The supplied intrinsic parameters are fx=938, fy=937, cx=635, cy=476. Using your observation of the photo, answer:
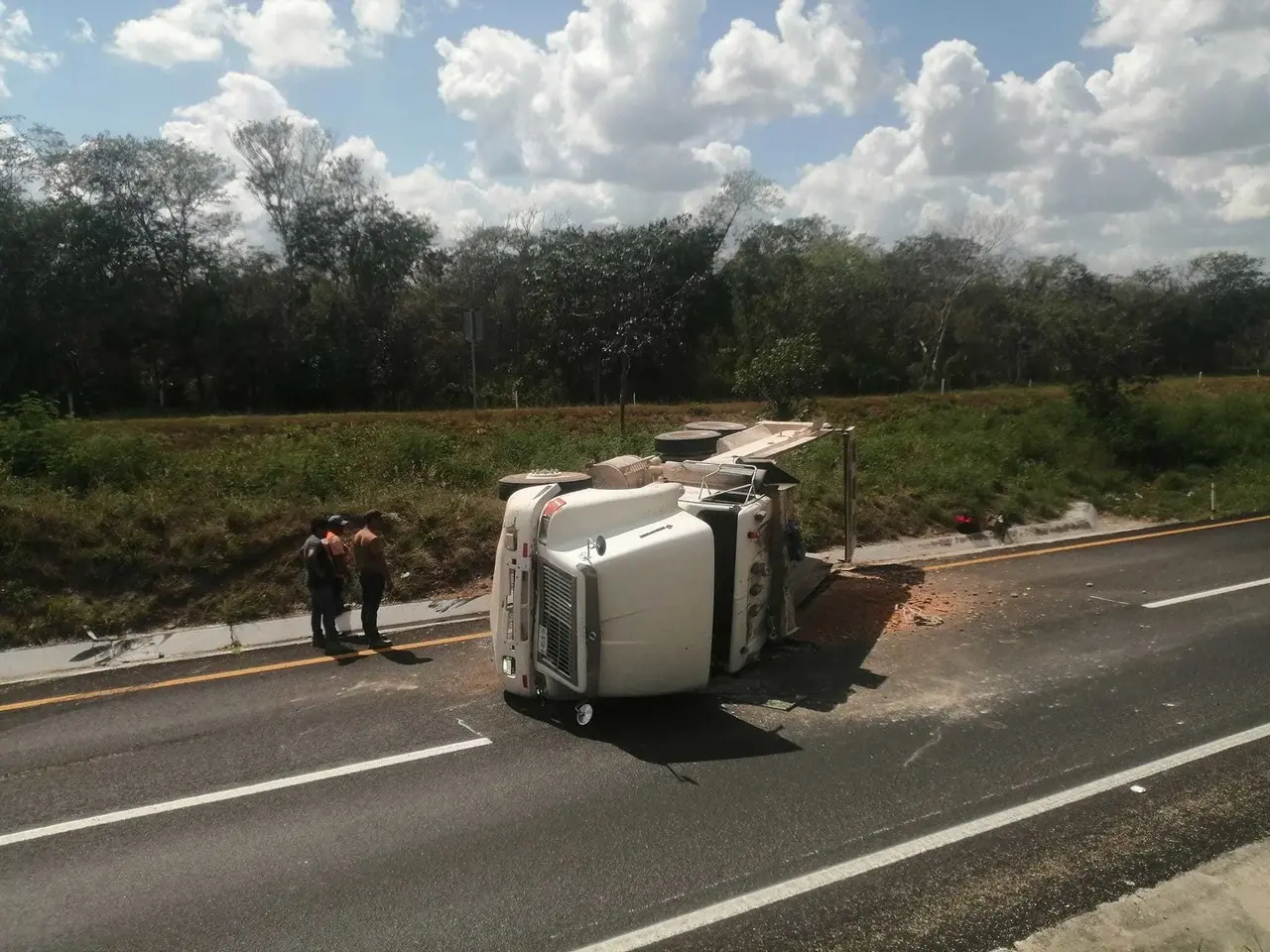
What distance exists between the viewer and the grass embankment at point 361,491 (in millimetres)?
10352

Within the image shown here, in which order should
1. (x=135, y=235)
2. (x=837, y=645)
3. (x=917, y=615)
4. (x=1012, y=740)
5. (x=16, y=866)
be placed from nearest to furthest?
(x=16, y=866), (x=1012, y=740), (x=837, y=645), (x=917, y=615), (x=135, y=235)

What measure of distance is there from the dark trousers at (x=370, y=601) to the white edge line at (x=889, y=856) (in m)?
5.56

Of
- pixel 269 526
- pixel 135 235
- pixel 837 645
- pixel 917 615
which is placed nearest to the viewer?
pixel 837 645

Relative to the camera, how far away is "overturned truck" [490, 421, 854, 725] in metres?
6.79

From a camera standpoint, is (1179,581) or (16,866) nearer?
(16,866)

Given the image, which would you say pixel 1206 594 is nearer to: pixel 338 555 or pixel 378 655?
pixel 378 655

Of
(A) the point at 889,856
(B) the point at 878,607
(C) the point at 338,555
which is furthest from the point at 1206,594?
(C) the point at 338,555

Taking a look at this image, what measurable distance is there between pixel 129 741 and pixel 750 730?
15.3 ft

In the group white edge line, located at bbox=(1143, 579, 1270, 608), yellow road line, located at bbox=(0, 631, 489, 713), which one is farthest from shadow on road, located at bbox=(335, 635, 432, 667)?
white edge line, located at bbox=(1143, 579, 1270, 608)

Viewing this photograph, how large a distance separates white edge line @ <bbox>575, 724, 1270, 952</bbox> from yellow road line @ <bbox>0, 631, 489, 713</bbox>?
5.12 m

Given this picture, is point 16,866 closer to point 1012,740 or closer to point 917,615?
point 1012,740

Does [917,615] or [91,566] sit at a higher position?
[91,566]

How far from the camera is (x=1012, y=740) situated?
23.0 ft

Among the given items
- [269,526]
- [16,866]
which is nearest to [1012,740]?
[16,866]
